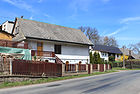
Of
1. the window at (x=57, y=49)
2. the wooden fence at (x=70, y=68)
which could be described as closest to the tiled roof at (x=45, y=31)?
the window at (x=57, y=49)

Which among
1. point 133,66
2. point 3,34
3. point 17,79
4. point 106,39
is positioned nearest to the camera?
point 17,79

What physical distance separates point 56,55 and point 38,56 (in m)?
4.39

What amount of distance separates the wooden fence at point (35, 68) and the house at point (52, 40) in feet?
15.2

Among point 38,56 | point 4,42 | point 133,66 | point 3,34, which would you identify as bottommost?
point 133,66

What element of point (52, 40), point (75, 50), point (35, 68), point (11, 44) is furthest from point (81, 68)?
point (11, 44)

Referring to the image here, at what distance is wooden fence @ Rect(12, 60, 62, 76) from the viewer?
1638cm

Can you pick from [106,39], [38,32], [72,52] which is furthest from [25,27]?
[106,39]

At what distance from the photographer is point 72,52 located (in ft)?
101

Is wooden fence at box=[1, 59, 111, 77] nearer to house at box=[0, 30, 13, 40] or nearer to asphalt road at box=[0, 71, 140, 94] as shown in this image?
asphalt road at box=[0, 71, 140, 94]

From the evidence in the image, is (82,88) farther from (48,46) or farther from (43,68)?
(48,46)

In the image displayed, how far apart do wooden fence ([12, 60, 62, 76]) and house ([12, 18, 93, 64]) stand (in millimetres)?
4639

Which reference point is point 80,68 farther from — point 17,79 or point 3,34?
point 3,34

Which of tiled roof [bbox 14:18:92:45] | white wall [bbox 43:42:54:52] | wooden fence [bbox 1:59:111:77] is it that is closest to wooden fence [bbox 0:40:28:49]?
tiled roof [bbox 14:18:92:45]

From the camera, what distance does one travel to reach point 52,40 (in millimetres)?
27359
